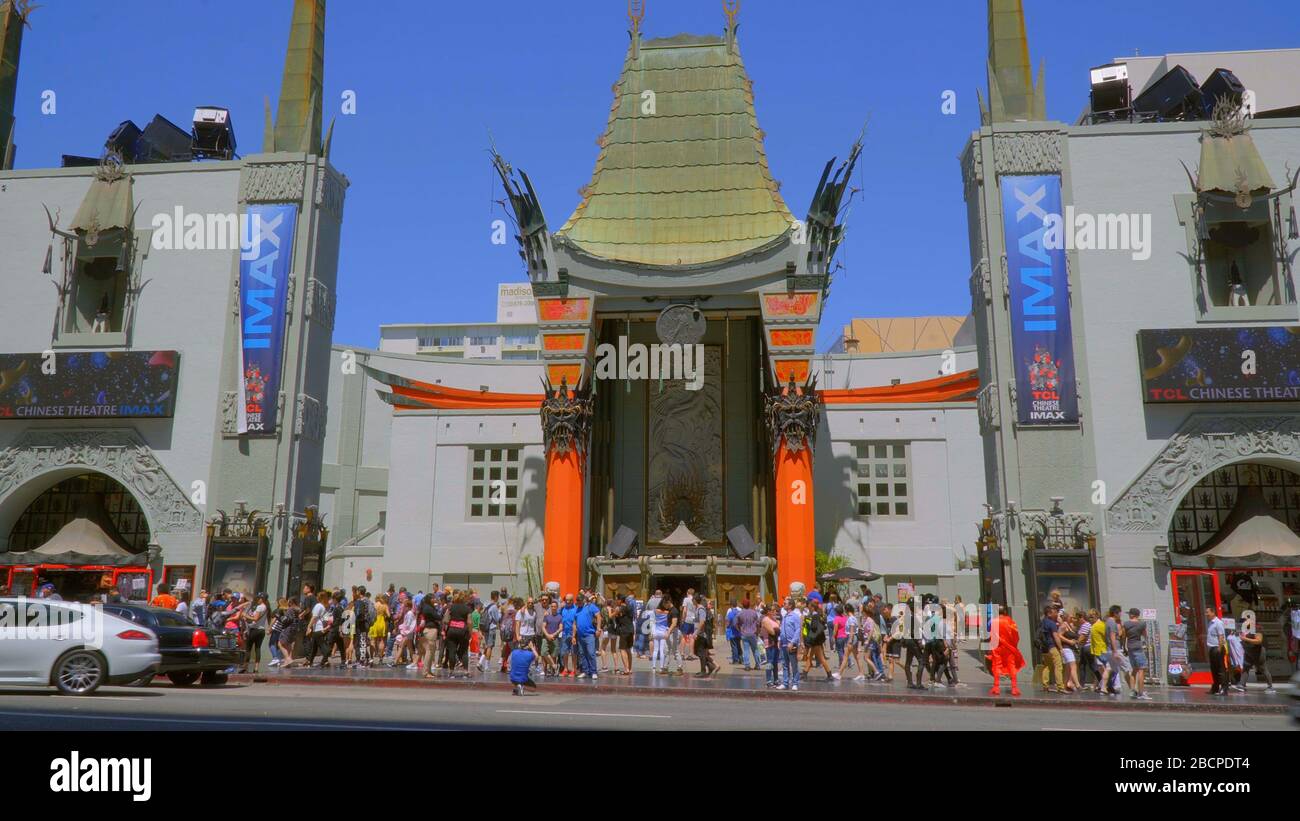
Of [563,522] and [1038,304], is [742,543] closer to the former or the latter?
[563,522]

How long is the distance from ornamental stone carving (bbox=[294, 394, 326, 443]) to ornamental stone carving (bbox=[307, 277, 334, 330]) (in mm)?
2332

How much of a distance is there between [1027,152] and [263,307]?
20628 millimetres

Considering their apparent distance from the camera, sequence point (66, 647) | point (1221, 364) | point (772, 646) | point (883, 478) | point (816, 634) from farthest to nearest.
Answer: point (883, 478)
point (1221, 364)
point (816, 634)
point (772, 646)
point (66, 647)

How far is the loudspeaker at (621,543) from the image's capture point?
127ft

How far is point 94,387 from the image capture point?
27641 millimetres

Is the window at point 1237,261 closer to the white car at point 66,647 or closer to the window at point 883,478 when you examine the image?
the window at point 883,478

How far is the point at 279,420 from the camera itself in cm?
2694

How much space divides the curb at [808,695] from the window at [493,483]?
21.0 m

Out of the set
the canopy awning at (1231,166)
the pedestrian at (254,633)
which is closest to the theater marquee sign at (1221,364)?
the canopy awning at (1231,166)

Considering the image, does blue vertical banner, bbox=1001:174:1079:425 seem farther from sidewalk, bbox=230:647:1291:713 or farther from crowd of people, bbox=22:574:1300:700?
sidewalk, bbox=230:647:1291:713

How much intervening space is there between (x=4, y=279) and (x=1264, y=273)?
34.7 metres

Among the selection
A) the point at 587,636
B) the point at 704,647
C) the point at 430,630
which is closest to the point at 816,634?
the point at 704,647
